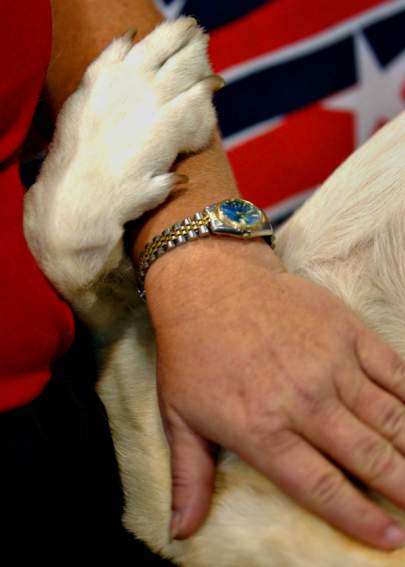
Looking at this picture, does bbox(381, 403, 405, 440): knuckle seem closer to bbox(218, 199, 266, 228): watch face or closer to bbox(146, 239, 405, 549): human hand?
bbox(146, 239, 405, 549): human hand

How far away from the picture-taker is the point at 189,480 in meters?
0.71

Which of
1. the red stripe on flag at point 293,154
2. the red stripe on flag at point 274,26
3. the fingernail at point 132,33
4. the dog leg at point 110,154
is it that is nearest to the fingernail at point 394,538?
the dog leg at point 110,154

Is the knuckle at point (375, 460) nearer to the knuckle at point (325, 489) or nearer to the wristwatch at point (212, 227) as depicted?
the knuckle at point (325, 489)

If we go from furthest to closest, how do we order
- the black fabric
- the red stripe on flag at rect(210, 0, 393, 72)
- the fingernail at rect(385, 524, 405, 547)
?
the red stripe on flag at rect(210, 0, 393, 72), the black fabric, the fingernail at rect(385, 524, 405, 547)

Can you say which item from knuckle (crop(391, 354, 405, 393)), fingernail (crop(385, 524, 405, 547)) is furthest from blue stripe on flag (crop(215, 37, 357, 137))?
fingernail (crop(385, 524, 405, 547))

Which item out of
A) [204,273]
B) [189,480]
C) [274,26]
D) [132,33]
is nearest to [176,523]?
[189,480]

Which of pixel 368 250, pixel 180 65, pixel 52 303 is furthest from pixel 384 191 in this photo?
pixel 52 303

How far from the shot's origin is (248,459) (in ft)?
2.29

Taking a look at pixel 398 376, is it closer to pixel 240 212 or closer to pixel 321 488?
pixel 321 488

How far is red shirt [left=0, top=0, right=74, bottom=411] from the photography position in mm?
699

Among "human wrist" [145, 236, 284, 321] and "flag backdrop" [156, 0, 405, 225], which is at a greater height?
"human wrist" [145, 236, 284, 321]

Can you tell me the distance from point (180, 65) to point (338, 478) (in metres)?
0.49

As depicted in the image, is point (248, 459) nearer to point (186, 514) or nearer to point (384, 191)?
point (186, 514)

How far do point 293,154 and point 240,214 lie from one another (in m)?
0.66
